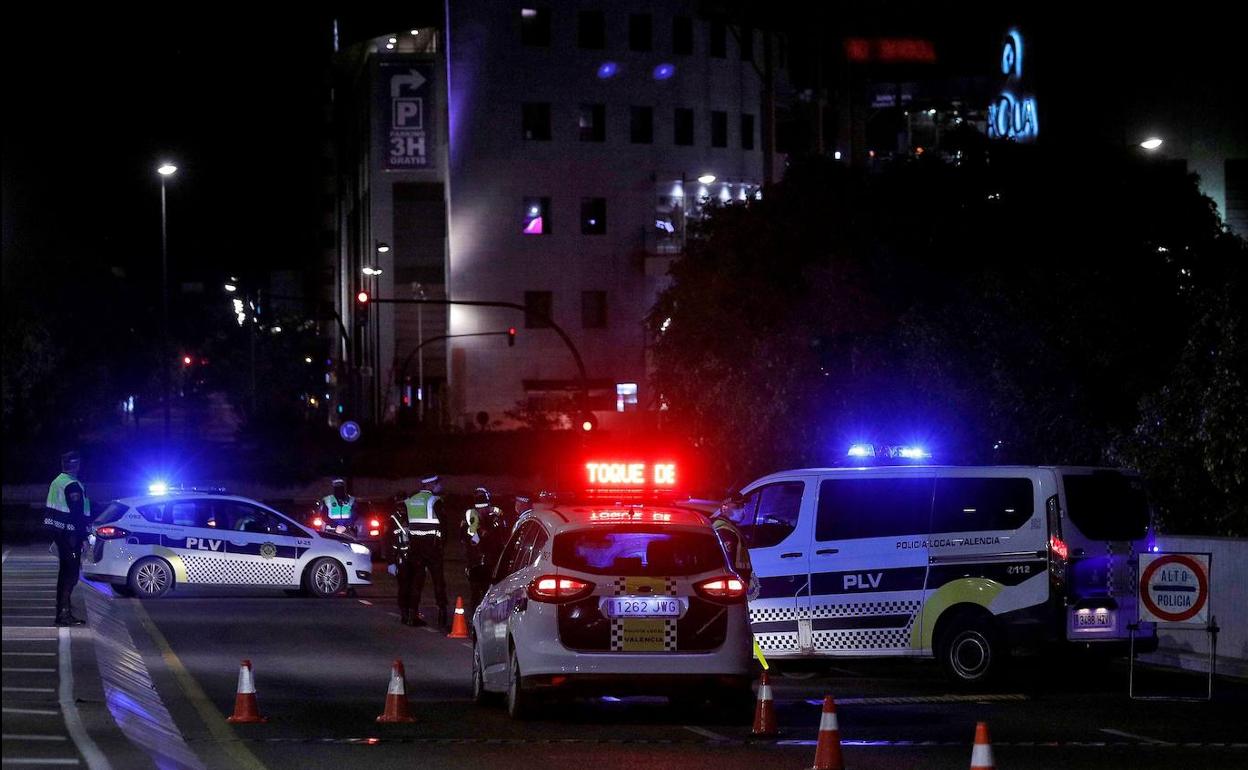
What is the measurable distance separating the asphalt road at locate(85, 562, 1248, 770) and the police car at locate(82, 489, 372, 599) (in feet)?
16.9

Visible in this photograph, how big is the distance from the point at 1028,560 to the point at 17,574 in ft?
60.6

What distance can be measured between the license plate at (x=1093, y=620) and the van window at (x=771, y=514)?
9.43 feet

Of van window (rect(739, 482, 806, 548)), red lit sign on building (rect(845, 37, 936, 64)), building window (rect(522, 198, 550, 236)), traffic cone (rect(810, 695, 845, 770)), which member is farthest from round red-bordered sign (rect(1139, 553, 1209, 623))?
red lit sign on building (rect(845, 37, 936, 64))

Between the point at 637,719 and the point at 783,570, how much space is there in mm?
4121

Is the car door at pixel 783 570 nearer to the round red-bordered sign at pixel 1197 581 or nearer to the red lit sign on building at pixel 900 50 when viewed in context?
the round red-bordered sign at pixel 1197 581

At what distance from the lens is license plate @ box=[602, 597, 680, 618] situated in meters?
13.1

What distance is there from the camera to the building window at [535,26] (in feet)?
262

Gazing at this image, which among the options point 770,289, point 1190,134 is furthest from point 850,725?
point 1190,134

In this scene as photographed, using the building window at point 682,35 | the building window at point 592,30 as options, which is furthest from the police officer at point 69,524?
the building window at point 682,35

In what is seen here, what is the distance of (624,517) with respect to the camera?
13.6 meters

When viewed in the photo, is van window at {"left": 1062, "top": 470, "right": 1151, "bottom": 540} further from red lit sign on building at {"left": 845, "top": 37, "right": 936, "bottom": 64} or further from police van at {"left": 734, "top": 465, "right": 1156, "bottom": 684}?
red lit sign on building at {"left": 845, "top": 37, "right": 936, "bottom": 64}

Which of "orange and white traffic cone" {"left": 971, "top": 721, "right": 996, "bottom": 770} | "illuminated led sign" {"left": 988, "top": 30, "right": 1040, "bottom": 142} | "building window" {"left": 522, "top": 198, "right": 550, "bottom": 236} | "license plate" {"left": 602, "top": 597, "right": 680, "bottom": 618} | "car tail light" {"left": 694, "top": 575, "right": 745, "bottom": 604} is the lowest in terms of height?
"orange and white traffic cone" {"left": 971, "top": 721, "right": 996, "bottom": 770}

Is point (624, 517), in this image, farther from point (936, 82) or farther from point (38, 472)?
point (936, 82)

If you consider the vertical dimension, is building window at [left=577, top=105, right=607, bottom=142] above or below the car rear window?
above
